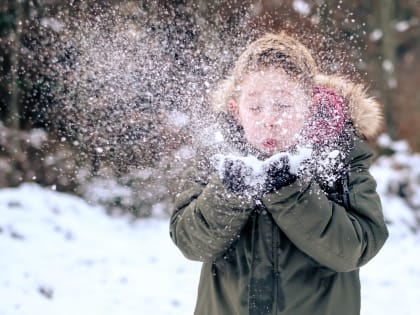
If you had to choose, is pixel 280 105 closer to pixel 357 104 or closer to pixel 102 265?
pixel 357 104

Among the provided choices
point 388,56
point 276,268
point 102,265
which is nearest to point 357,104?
point 276,268

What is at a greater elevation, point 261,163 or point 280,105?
point 280,105

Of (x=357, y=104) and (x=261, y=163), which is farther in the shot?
(x=357, y=104)

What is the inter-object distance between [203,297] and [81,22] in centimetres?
332

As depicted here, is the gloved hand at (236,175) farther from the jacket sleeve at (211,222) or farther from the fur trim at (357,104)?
the fur trim at (357,104)

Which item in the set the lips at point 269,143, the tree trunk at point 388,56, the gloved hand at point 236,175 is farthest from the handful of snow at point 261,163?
the tree trunk at point 388,56

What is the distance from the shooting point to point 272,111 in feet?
5.32

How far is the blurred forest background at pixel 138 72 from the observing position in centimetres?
360

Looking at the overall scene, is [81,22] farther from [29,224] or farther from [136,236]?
[136,236]

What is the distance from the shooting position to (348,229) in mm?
1579

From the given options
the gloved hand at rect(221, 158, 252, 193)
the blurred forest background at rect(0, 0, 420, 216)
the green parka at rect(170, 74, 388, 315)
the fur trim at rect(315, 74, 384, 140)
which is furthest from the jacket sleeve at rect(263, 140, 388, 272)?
the blurred forest background at rect(0, 0, 420, 216)

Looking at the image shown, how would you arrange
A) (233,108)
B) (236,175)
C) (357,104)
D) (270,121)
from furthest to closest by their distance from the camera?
(357,104) < (233,108) < (270,121) < (236,175)

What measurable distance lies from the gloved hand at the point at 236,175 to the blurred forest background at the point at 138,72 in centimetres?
102

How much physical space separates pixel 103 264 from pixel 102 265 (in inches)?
1.2
